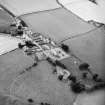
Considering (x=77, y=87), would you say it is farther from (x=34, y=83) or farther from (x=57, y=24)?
(x=57, y=24)

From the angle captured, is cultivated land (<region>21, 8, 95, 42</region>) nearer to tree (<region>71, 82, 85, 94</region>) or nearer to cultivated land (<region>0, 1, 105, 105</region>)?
cultivated land (<region>0, 1, 105, 105</region>)

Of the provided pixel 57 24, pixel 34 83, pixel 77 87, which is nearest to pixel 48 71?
pixel 34 83

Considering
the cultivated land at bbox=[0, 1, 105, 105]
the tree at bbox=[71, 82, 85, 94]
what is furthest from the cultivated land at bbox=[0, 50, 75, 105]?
the tree at bbox=[71, 82, 85, 94]

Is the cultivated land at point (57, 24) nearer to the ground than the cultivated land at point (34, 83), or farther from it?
farther from it

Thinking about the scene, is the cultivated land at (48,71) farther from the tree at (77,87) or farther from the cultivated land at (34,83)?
the tree at (77,87)

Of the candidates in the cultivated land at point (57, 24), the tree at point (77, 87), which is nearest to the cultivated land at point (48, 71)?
the cultivated land at point (57, 24)

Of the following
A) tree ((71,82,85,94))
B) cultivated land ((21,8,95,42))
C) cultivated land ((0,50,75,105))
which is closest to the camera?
cultivated land ((0,50,75,105))

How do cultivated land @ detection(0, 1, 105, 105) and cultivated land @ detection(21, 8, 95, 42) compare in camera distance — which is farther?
cultivated land @ detection(21, 8, 95, 42)

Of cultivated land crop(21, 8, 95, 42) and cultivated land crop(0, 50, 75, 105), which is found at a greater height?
cultivated land crop(21, 8, 95, 42)

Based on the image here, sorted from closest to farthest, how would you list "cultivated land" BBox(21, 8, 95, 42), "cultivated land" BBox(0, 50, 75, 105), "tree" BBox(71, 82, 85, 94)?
"cultivated land" BBox(0, 50, 75, 105) → "tree" BBox(71, 82, 85, 94) → "cultivated land" BBox(21, 8, 95, 42)

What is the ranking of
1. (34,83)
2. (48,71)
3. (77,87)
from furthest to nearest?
(48,71), (34,83), (77,87)

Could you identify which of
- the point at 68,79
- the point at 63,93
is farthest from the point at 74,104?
the point at 68,79
